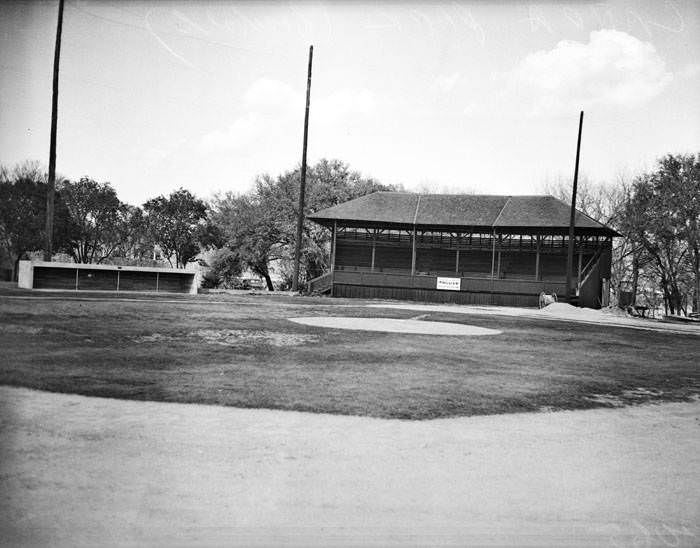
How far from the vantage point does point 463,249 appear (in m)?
42.5

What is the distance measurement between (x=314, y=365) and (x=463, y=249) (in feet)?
112

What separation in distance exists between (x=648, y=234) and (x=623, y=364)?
1598 inches

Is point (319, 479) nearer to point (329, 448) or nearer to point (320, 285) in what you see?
point (329, 448)

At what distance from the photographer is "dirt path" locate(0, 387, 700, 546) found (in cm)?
336

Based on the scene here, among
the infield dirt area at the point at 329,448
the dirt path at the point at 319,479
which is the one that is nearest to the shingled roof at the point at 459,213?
the infield dirt area at the point at 329,448

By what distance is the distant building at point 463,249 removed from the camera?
124 feet

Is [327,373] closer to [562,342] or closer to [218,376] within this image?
[218,376]

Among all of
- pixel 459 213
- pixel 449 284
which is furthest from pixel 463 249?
pixel 449 284

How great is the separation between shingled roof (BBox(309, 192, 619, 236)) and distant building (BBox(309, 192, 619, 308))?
0.22 ft

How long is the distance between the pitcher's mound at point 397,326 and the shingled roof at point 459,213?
2072cm

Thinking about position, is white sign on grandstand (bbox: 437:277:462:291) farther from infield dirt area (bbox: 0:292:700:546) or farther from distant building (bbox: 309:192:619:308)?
infield dirt area (bbox: 0:292:700:546)

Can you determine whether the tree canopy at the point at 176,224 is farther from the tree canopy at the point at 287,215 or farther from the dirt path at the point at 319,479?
the dirt path at the point at 319,479

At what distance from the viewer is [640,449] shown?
5562 mm

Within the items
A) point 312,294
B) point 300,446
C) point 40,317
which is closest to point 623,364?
point 300,446
